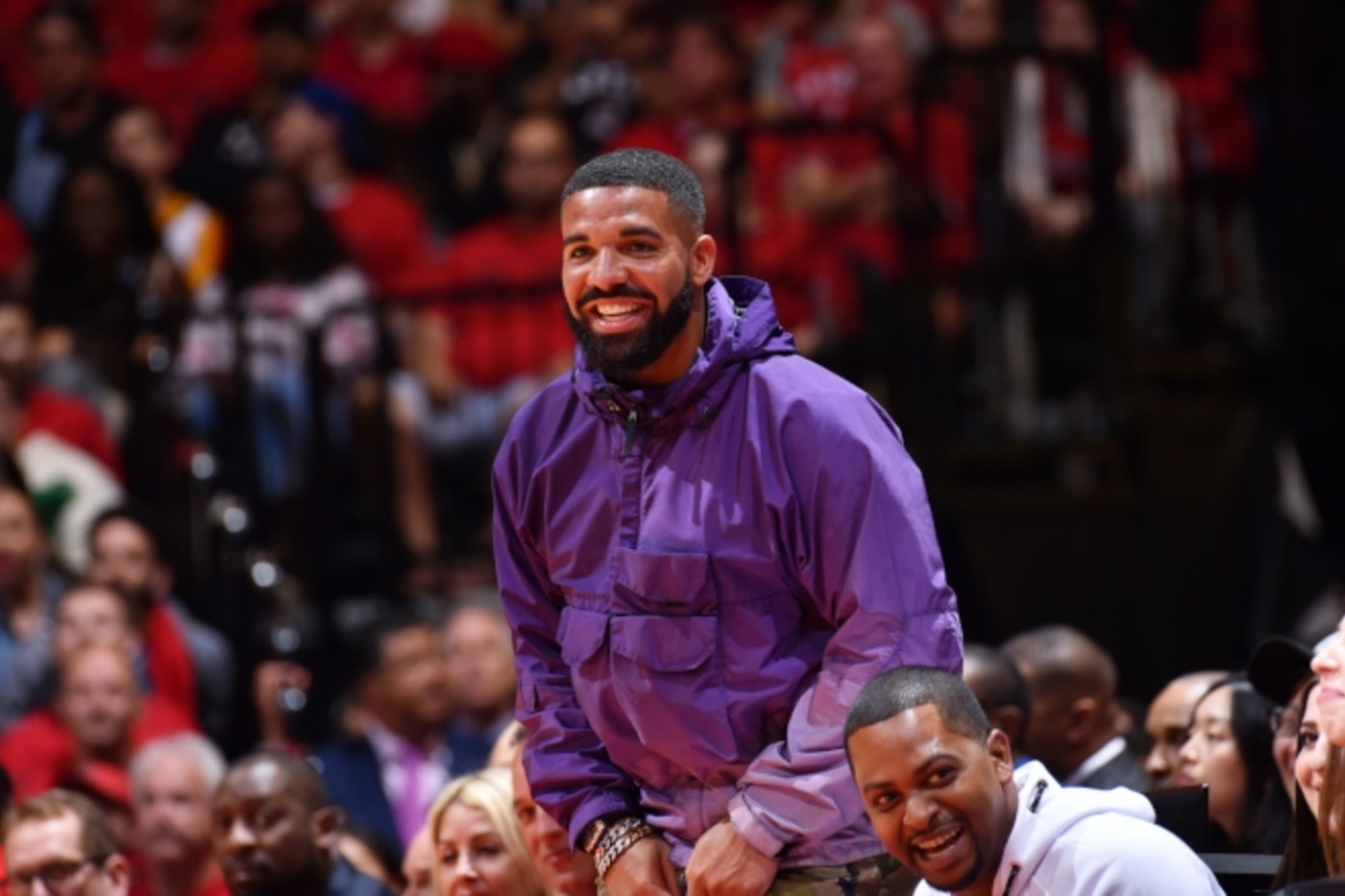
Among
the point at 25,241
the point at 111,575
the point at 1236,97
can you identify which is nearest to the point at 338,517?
the point at 111,575

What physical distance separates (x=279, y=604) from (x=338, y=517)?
55 centimetres

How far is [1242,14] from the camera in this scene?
31.6ft

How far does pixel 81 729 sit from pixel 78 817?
160 cm

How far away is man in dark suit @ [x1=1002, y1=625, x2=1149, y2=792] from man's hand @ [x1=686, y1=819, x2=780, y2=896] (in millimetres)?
2066

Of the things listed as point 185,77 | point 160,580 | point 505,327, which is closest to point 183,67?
point 185,77

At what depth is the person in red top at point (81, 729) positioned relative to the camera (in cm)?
732

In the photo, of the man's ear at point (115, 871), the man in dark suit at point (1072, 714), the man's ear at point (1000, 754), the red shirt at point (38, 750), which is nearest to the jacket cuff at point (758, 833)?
the man's ear at point (1000, 754)

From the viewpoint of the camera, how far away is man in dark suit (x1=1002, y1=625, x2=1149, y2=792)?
18.8 feet

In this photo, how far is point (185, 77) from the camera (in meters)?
11.1

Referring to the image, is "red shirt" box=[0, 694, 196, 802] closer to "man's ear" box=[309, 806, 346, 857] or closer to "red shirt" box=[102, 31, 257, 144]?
"man's ear" box=[309, 806, 346, 857]

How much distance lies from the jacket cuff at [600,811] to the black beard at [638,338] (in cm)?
70

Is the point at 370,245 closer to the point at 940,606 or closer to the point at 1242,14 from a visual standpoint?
the point at 1242,14

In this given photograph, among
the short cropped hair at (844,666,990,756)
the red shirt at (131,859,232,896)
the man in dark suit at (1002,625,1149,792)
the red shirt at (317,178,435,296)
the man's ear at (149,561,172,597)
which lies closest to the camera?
the short cropped hair at (844,666,990,756)

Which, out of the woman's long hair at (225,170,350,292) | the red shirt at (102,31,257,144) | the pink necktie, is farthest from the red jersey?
the pink necktie
